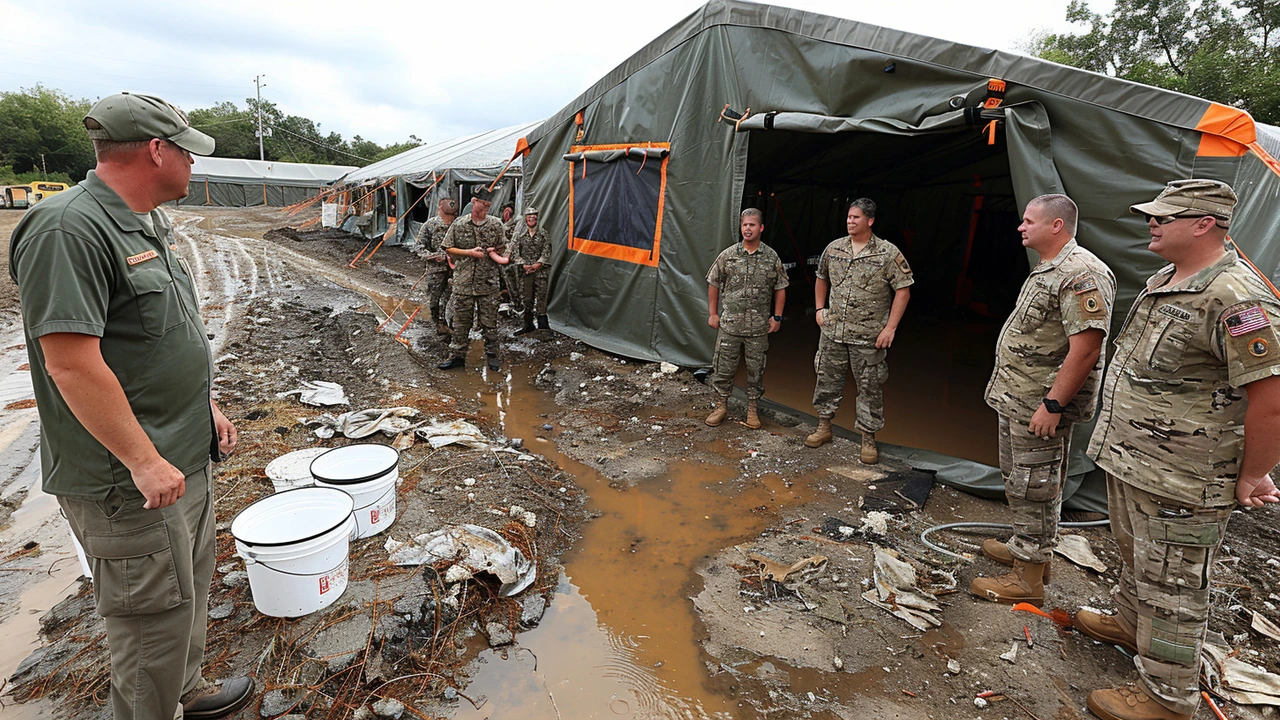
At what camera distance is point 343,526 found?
2.56 m

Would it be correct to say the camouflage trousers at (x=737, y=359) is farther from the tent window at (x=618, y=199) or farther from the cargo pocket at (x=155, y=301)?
the cargo pocket at (x=155, y=301)

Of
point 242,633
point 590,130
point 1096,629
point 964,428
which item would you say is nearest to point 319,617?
point 242,633

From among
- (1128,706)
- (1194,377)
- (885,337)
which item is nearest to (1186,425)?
(1194,377)

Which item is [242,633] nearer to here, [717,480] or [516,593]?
[516,593]

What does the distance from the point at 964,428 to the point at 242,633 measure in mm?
5248

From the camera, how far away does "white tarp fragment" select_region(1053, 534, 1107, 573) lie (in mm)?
3219

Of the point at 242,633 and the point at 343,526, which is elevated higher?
the point at 343,526

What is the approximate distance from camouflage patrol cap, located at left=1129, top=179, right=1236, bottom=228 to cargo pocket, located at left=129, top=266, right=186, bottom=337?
126 inches

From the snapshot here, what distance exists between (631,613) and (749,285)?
2.88 metres

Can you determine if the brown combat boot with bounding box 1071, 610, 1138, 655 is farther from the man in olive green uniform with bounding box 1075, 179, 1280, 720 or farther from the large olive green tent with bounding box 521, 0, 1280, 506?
the large olive green tent with bounding box 521, 0, 1280, 506

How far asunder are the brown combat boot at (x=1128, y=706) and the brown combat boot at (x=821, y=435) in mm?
2494

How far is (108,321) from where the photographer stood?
5.25 feet

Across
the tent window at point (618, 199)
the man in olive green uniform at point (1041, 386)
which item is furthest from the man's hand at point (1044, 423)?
the tent window at point (618, 199)

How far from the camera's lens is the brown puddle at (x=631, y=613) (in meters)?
2.41
